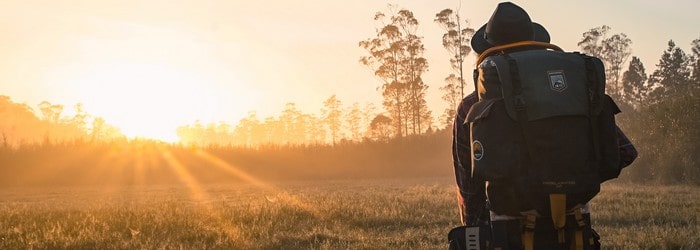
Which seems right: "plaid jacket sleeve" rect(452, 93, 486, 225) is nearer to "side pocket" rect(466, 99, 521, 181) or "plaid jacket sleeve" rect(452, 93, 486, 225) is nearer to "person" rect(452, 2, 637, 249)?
"person" rect(452, 2, 637, 249)

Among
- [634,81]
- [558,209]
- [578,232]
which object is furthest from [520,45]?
[634,81]

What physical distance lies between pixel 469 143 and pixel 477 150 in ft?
0.97

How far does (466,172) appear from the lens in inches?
121

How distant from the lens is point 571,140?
268 centimetres

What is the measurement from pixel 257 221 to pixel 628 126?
75.8 feet

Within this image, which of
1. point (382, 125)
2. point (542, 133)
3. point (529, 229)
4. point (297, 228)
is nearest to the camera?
point (542, 133)

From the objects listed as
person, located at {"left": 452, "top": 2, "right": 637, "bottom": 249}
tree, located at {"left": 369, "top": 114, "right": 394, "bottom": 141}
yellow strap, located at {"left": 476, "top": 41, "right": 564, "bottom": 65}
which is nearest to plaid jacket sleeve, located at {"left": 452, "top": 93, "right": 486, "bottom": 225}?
person, located at {"left": 452, "top": 2, "right": 637, "bottom": 249}

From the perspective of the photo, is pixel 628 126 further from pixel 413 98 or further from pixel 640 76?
pixel 640 76

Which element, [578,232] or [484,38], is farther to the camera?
[484,38]

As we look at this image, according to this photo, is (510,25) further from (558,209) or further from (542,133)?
(558,209)

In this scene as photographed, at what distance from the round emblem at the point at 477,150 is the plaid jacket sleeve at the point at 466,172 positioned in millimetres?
263

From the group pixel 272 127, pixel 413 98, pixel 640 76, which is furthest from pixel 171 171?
pixel 272 127

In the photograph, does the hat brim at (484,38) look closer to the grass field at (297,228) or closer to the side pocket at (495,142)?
the side pocket at (495,142)

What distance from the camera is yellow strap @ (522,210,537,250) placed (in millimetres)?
2770
